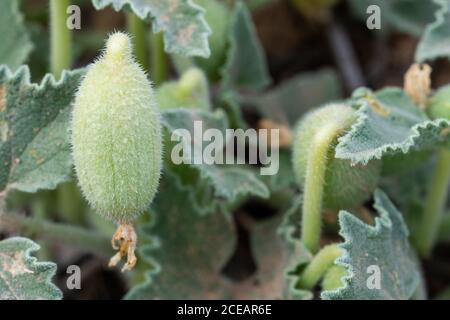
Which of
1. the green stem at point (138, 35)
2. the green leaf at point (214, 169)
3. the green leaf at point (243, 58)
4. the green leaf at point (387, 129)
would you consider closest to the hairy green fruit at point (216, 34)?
the green leaf at point (243, 58)

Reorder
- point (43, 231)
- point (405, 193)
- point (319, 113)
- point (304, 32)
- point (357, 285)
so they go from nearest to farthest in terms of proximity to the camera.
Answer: point (357, 285) < point (319, 113) < point (43, 231) < point (405, 193) < point (304, 32)

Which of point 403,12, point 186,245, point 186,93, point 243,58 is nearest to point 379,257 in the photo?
point 186,245

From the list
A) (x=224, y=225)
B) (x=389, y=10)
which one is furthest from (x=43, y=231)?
(x=389, y=10)

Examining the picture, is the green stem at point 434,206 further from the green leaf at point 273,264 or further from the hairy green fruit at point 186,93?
the hairy green fruit at point 186,93

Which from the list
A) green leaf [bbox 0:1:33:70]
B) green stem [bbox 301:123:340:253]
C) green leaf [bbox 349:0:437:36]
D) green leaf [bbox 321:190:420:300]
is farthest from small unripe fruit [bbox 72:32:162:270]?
green leaf [bbox 349:0:437:36]

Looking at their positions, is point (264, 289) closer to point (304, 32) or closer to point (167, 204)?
point (167, 204)
